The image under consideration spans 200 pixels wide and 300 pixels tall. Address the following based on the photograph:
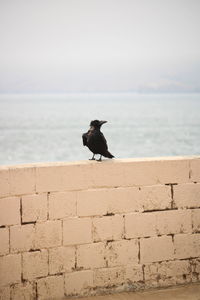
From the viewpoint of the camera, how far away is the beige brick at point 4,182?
4219 mm

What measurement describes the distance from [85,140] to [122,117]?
104493 millimetres

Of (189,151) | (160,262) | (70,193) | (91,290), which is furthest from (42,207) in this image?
(189,151)

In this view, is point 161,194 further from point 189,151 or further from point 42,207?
point 189,151

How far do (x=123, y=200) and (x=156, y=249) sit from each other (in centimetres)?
65

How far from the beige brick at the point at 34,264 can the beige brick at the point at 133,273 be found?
862 mm

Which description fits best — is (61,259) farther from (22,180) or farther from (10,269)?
(22,180)

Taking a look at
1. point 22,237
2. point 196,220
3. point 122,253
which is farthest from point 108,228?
point 196,220

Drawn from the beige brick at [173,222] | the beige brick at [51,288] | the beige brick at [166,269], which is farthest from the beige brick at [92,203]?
the beige brick at [166,269]

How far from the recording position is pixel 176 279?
15.8 ft

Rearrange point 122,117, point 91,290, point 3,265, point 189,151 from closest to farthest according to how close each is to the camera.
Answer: point 3,265 < point 91,290 < point 189,151 < point 122,117

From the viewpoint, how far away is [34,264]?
438cm

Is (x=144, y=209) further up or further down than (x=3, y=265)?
further up

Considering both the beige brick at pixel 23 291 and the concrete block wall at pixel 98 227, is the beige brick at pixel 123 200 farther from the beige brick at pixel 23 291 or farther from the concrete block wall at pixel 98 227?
the beige brick at pixel 23 291

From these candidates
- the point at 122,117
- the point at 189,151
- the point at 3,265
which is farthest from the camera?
the point at 122,117
